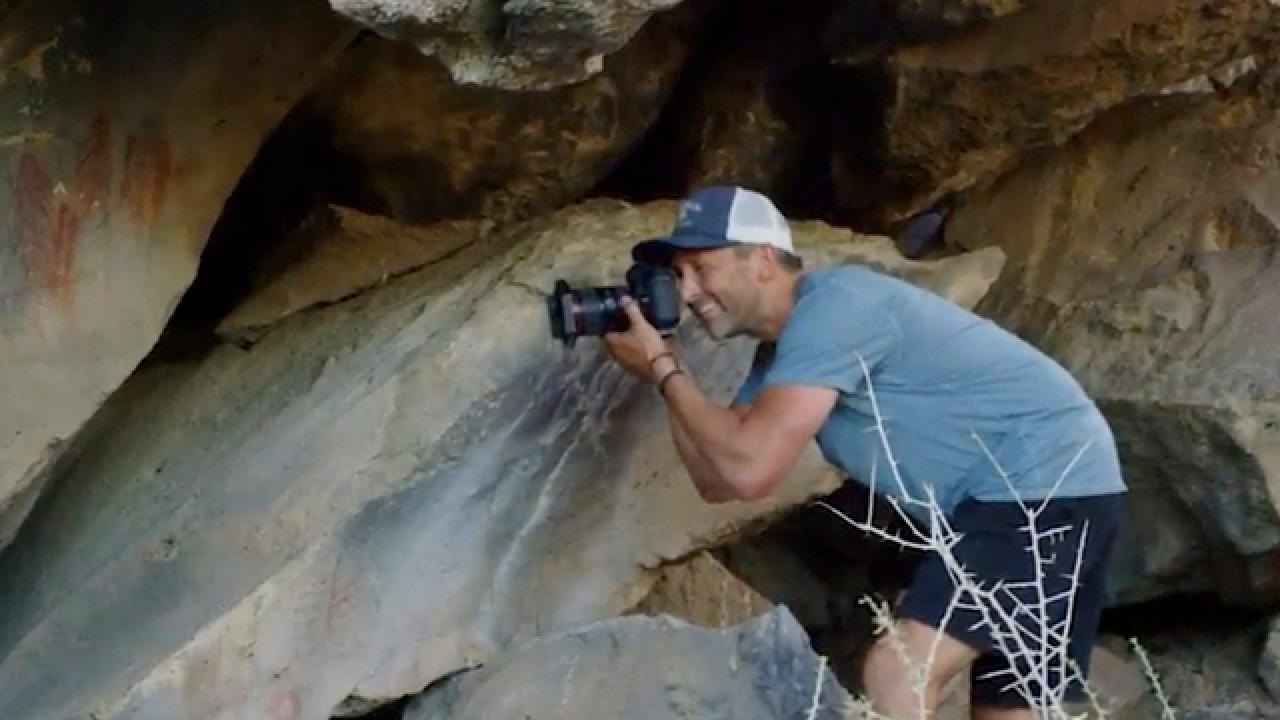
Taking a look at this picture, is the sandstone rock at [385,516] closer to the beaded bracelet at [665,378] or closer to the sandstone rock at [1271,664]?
the beaded bracelet at [665,378]

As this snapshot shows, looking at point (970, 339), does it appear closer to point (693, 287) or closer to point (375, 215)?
point (693, 287)

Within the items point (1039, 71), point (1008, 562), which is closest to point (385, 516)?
point (1008, 562)

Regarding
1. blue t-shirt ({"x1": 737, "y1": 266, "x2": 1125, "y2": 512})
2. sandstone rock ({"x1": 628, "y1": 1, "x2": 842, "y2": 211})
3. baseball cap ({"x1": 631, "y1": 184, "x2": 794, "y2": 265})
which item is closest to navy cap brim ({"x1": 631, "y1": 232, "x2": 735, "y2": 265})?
baseball cap ({"x1": 631, "y1": 184, "x2": 794, "y2": 265})

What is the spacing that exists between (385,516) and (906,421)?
29.9 inches

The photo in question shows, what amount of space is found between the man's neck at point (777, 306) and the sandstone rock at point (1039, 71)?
796 millimetres

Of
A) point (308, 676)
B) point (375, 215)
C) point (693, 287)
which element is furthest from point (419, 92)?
point (308, 676)

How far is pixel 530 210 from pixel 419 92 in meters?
0.28

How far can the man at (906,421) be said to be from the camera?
95.3 inches

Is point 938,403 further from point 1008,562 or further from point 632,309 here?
point 632,309

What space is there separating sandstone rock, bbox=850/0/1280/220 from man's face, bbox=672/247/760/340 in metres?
0.83

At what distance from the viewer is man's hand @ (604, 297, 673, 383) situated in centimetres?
256

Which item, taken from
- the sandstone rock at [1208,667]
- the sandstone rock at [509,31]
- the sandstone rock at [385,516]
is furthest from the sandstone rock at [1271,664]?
the sandstone rock at [509,31]

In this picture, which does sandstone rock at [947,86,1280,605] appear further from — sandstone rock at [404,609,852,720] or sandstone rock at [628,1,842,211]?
sandstone rock at [404,609,852,720]

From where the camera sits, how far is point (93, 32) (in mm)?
2719
